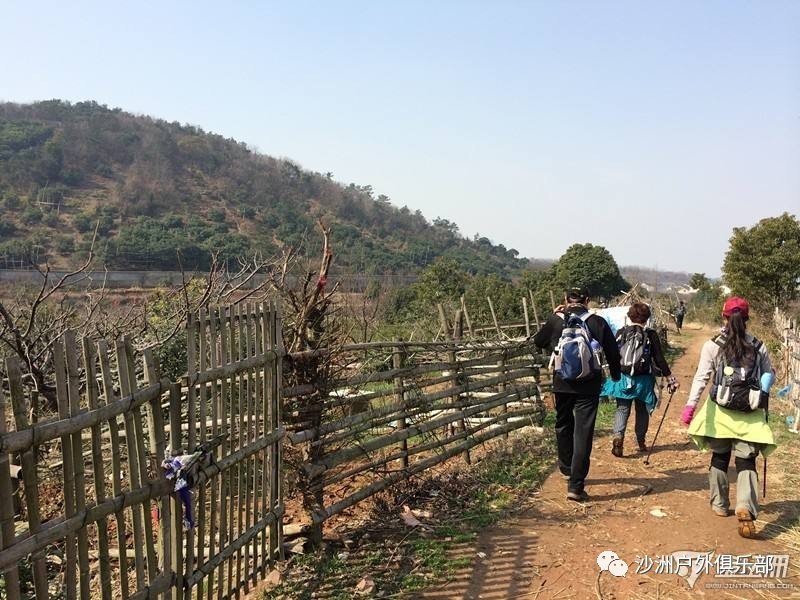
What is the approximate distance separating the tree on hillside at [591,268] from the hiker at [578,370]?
2523 cm

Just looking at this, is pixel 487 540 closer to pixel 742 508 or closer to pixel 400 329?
pixel 742 508

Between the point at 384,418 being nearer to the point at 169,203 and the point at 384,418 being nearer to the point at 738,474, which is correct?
the point at 738,474

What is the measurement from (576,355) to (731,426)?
1.13 meters

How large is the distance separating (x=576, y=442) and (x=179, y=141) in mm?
77925

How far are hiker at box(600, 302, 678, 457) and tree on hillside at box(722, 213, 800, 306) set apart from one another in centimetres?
1575

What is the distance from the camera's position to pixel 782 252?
1803cm

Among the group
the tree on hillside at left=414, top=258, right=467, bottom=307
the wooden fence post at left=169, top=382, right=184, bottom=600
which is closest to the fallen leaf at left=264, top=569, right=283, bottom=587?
the wooden fence post at left=169, top=382, right=184, bottom=600

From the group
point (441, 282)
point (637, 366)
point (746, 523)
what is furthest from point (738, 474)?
point (441, 282)

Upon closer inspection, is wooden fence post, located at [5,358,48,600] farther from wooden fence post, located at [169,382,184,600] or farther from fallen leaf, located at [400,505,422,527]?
fallen leaf, located at [400,505,422,527]

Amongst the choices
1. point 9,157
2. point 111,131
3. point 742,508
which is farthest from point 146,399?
point 111,131

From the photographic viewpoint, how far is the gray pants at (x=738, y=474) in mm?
3695

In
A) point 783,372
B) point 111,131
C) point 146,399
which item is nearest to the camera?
point 146,399

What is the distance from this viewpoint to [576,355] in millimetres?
4320

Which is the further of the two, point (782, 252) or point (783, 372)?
point (782, 252)
